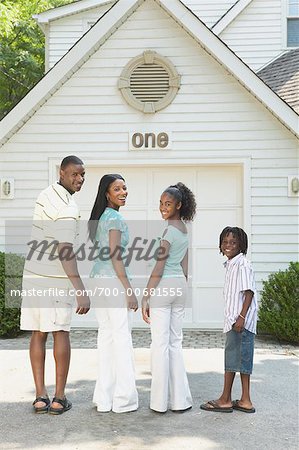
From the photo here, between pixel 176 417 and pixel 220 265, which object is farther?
pixel 220 265

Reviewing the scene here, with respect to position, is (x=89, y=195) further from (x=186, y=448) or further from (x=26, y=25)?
(x=26, y=25)

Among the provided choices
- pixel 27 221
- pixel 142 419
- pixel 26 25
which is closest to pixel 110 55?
pixel 27 221

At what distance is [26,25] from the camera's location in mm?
20891

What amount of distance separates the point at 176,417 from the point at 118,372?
58 cm

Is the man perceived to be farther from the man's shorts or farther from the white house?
the white house

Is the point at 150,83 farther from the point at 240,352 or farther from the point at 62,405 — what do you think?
the point at 62,405

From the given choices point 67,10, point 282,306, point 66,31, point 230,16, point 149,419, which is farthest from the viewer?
point 66,31

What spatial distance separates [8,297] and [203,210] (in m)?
3.14

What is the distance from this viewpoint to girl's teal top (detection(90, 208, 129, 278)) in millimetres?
4793

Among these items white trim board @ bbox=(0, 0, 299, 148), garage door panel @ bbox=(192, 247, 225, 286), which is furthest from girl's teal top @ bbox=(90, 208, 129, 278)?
white trim board @ bbox=(0, 0, 299, 148)

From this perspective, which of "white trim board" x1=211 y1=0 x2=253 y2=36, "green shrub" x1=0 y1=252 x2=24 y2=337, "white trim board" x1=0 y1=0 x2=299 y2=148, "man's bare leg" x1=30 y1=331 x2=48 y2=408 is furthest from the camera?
"white trim board" x1=211 y1=0 x2=253 y2=36

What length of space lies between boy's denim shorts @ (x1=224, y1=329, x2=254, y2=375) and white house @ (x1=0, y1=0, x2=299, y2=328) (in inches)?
167

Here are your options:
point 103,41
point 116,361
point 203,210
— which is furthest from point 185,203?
point 103,41

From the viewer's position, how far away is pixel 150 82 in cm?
905
